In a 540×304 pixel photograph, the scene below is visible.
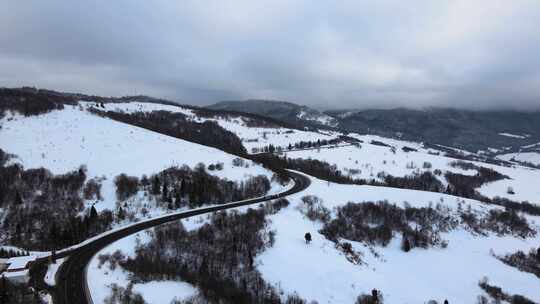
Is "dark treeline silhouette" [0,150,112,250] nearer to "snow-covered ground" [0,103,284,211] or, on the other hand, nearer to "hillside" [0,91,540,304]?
"hillside" [0,91,540,304]

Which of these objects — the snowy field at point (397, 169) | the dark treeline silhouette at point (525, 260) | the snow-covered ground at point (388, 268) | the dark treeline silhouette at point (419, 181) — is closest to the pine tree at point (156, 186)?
the snow-covered ground at point (388, 268)

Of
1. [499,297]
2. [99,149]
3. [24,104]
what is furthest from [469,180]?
[24,104]

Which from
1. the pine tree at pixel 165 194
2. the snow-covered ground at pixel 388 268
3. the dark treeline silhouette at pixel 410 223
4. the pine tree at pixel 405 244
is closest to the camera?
the snow-covered ground at pixel 388 268

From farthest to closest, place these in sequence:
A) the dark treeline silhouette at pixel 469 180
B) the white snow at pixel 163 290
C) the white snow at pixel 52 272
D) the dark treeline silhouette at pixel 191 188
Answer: the dark treeline silhouette at pixel 469 180, the dark treeline silhouette at pixel 191 188, the white snow at pixel 52 272, the white snow at pixel 163 290

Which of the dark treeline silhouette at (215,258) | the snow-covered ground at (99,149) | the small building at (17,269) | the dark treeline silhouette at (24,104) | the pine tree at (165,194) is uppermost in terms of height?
the dark treeline silhouette at (24,104)

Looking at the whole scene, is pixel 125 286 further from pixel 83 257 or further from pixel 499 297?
pixel 499 297

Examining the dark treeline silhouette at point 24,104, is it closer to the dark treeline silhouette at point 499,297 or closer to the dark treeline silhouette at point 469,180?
the dark treeline silhouette at point 499,297

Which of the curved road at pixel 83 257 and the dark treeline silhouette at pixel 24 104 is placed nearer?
the curved road at pixel 83 257
